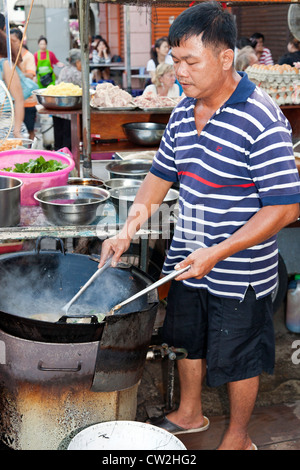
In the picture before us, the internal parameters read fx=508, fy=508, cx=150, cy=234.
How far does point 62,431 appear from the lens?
2.23 m

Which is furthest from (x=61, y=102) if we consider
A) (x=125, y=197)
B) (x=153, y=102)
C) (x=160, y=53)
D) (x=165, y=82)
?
(x=160, y=53)

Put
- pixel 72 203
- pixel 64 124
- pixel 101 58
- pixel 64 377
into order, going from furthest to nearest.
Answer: pixel 101 58 → pixel 64 124 → pixel 72 203 → pixel 64 377

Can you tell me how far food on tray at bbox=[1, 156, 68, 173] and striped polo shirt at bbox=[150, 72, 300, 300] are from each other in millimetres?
879

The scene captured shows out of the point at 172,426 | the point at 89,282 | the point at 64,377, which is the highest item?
the point at 89,282

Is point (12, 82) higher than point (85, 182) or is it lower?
higher

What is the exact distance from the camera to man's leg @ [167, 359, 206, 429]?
109 inches

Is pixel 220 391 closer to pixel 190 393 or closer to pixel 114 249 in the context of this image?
pixel 190 393

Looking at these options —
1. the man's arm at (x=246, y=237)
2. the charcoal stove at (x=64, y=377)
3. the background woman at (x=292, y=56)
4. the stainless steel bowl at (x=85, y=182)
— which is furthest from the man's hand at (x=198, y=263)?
the background woman at (x=292, y=56)

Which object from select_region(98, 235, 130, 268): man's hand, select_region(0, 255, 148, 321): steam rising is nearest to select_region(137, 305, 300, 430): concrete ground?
select_region(0, 255, 148, 321): steam rising

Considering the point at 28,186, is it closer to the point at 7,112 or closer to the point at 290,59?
the point at 7,112

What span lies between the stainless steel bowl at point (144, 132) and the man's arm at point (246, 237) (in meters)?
2.57

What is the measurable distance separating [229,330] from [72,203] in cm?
116

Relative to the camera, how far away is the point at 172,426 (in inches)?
114

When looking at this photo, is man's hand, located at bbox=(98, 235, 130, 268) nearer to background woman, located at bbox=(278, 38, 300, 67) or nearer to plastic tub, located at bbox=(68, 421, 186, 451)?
plastic tub, located at bbox=(68, 421, 186, 451)
